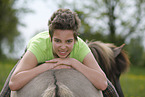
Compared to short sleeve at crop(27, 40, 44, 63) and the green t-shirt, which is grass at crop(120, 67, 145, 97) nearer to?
the green t-shirt

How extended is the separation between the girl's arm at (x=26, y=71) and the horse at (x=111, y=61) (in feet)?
4.31

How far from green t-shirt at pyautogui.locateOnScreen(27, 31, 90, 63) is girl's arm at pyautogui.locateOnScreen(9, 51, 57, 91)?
0.08 m

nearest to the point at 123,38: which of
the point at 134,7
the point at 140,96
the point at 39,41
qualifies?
the point at 134,7

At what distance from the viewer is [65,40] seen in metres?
1.88

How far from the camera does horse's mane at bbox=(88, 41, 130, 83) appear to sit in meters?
3.02

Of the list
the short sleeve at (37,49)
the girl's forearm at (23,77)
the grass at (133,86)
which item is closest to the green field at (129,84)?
the grass at (133,86)

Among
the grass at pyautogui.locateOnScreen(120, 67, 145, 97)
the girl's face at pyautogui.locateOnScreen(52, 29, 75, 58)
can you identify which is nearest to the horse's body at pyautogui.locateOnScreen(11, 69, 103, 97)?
the girl's face at pyautogui.locateOnScreen(52, 29, 75, 58)

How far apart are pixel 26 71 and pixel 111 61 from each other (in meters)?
1.78

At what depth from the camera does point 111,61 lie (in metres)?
3.15

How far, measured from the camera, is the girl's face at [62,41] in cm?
186

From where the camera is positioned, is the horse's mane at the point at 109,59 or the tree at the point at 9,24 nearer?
the horse's mane at the point at 109,59

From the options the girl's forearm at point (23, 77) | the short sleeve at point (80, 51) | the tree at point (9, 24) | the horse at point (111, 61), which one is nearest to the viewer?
the girl's forearm at point (23, 77)

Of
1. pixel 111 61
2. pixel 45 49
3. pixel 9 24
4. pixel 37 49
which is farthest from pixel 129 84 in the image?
pixel 9 24

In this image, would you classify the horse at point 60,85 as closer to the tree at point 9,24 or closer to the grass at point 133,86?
the grass at point 133,86
